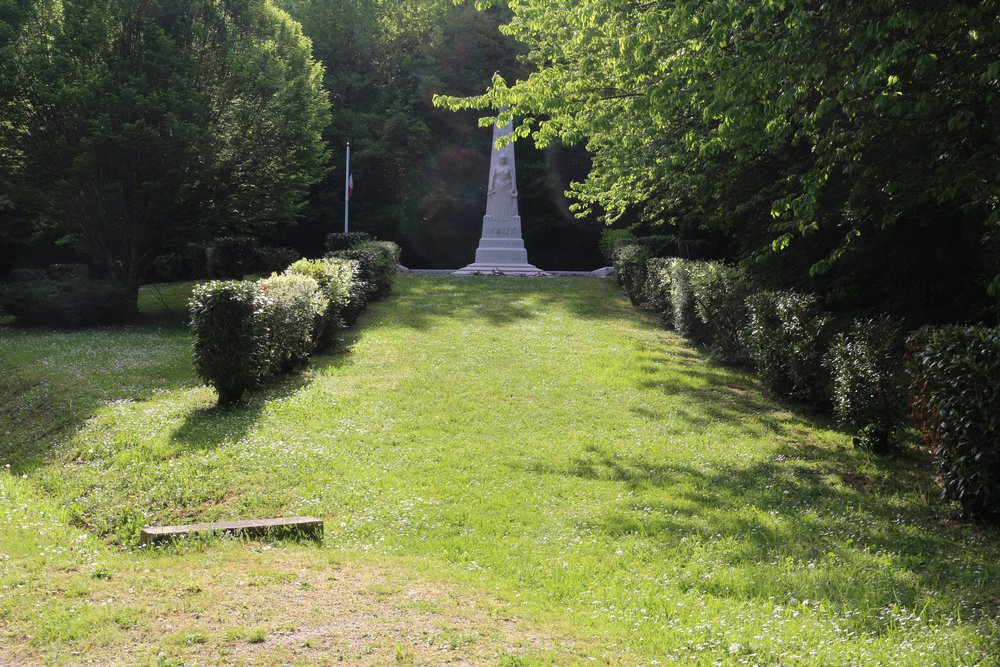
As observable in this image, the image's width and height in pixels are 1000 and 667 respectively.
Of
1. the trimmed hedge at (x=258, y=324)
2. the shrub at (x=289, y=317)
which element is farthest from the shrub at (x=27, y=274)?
the shrub at (x=289, y=317)

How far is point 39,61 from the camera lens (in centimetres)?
1827

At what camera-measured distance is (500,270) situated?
2992 cm

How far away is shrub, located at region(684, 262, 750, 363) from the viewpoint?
13242mm

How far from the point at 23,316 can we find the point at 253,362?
13.2 m

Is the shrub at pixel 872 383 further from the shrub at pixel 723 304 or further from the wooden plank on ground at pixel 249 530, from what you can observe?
the wooden plank on ground at pixel 249 530

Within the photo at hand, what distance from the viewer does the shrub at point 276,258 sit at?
28.6 metres

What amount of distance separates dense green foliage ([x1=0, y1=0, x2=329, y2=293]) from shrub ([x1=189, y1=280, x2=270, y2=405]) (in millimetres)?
9659

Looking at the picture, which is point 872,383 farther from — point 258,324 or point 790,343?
point 258,324

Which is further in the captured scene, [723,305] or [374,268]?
[374,268]

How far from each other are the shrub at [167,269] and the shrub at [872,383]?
95.9 ft

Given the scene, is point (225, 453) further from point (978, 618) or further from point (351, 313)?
point (351, 313)

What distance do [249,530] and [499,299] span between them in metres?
16.4

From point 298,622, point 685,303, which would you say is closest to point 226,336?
point 298,622

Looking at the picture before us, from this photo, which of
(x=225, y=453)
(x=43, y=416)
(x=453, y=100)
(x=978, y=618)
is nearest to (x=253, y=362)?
(x=225, y=453)
